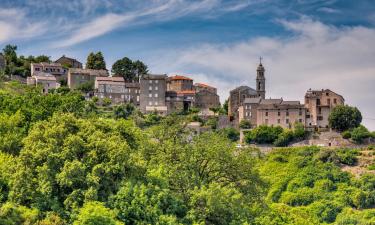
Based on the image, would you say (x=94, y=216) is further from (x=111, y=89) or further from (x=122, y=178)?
(x=111, y=89)

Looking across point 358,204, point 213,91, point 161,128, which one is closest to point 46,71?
point 213,91

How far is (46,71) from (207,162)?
7305 cm

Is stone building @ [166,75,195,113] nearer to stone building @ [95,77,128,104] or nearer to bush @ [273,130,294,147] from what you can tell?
stone building @ [95,77,128,104]

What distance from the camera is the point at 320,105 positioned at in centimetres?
9675

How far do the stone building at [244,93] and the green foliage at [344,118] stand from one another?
15.2 m

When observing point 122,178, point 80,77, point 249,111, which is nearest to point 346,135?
point 249,111

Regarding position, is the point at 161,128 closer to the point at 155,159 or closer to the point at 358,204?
the point at 155,159

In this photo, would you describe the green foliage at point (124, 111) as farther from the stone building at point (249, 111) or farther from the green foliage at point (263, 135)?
the green foliage at point (263, 135)

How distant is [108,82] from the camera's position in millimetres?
105375

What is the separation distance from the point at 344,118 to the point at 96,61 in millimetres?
44070

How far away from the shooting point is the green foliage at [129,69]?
373ft

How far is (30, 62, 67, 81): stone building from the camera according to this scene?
350 ft

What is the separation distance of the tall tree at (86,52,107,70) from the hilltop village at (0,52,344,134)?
9.40 feet

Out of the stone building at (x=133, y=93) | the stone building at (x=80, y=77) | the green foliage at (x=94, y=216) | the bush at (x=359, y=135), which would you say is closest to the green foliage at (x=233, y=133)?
the bush at (x=359, y=135)
